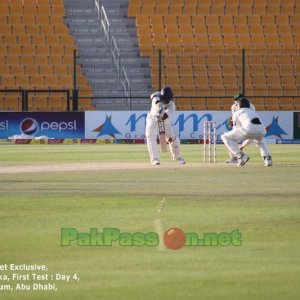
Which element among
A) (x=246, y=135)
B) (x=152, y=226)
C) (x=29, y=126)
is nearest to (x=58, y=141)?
(x=29, y=126)

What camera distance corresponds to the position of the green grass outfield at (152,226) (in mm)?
9031

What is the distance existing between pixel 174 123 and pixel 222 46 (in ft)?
21.9

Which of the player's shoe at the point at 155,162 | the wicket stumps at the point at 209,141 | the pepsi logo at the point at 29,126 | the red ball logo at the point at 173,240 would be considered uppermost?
the pepsi logo at the point at 29,126

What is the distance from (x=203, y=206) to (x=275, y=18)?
3682 cm

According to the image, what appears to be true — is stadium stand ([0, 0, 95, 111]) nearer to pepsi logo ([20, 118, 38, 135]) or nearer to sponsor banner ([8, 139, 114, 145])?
pepsi logo ([20, 118, 38, 135])

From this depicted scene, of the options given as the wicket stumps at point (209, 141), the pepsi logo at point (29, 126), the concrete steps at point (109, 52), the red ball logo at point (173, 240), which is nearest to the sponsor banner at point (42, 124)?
the pepsi logo at point (29, 126)

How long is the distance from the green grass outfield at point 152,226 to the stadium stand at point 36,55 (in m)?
23.2

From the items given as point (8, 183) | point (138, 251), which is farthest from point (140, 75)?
point (138, 251)

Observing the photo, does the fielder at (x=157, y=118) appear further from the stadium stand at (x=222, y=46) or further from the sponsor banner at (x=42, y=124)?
the stadium stand at (x=222, y=46)

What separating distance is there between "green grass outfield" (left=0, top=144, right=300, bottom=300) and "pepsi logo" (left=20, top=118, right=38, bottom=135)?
2050cm

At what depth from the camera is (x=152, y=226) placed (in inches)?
511

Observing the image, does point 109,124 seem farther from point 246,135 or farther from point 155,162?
point 246,135

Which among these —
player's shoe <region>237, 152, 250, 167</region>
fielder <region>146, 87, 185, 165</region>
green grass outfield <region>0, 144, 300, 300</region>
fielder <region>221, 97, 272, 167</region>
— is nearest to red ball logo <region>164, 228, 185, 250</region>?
green grass outfield <region>0, 144, 300, 300</region>

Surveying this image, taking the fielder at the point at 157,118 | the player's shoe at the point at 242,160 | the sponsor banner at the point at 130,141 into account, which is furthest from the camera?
the sponsor banner at the point at 130,141
